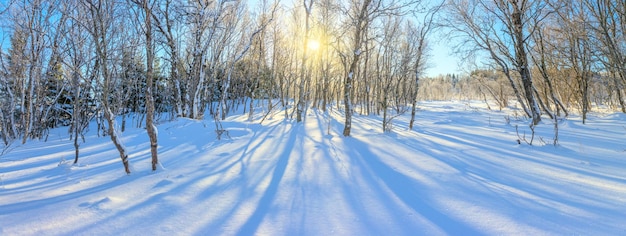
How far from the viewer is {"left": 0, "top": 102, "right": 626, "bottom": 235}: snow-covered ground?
227 cm

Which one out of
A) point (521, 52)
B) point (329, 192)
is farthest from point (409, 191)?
→ point (521, 52)

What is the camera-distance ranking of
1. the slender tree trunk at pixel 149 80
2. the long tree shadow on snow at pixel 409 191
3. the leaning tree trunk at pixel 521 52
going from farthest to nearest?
the leaning tree trunk at pixel 521 52 → the slender tree trunk at pixel 149 80 → the long tree shadow on snow at pixel 409 191

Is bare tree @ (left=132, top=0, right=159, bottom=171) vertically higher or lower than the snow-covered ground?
higher

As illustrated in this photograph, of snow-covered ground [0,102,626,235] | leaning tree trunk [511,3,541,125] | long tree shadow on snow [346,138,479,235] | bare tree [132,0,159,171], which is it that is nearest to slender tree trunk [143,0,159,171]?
bare tree [132,0,159,171]

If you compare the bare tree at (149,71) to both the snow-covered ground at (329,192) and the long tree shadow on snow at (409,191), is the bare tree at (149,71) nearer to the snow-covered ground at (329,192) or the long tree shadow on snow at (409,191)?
the snow-covered ground at (329,192)

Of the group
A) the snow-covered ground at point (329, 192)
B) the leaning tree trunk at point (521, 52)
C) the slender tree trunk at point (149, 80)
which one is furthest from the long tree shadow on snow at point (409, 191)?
the leaning tree trunk at point (521, 52)

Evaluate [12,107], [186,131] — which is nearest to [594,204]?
[186,131]

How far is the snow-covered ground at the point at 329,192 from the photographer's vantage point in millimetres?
2266

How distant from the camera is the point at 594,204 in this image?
2543 mm

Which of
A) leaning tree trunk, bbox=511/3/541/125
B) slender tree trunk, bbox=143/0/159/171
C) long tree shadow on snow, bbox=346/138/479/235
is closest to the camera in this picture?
long tree shadow on snow, bbox=346/138/479/235

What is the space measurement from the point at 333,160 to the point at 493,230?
2.68 meters

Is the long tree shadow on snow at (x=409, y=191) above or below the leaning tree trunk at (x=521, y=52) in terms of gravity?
below

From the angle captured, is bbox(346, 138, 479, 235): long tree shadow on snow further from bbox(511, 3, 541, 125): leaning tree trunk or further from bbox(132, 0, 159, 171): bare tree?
bbox(511, 3, 541, 125): leaning tree trunk

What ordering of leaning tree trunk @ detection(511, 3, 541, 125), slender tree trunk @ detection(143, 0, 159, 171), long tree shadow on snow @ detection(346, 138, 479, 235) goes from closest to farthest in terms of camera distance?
1. long tree shadow on snow @ detection(346, 138, 479, 235)
2. slender tree trunk @ detection(143, 0, 159, 171)
3. leaning tree trunk @ detection(511, 3, 541, 125)
